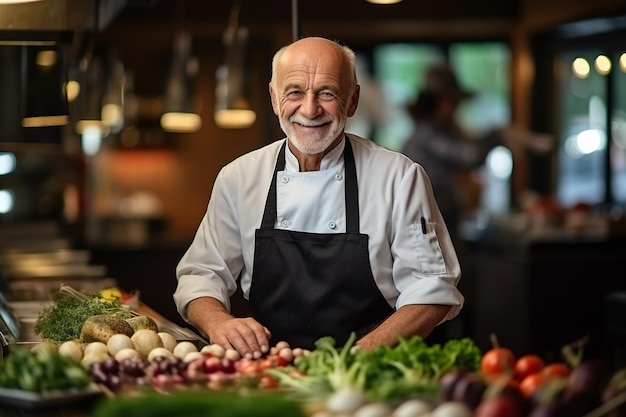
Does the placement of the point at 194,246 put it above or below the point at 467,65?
below

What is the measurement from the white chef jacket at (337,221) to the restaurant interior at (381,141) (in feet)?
6.01

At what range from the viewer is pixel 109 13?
5.11 metres

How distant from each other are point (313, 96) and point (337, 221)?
381mm

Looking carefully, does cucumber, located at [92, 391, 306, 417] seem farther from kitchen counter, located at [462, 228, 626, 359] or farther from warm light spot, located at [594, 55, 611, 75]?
warm light spot, located at [594, 55, 611, 75]

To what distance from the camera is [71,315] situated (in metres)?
3.49

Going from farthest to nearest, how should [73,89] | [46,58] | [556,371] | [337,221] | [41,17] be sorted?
1. [73,89]
2. [46,58]
3. [41,17]
4. [337,221]
5. [556,371]

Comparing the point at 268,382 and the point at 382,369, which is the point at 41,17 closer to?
the point at 268,382

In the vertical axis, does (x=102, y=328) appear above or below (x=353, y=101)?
below

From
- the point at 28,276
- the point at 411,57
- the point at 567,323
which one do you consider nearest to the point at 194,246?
the point at 28,276

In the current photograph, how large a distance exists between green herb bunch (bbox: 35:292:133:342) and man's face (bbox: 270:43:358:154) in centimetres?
73

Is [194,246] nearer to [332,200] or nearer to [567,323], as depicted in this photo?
[332,200]

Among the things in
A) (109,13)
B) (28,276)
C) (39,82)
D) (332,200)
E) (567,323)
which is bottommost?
(567,323)

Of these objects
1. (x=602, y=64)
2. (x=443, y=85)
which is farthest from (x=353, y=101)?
(x=602, y=64)

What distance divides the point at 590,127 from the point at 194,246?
23.6ft
